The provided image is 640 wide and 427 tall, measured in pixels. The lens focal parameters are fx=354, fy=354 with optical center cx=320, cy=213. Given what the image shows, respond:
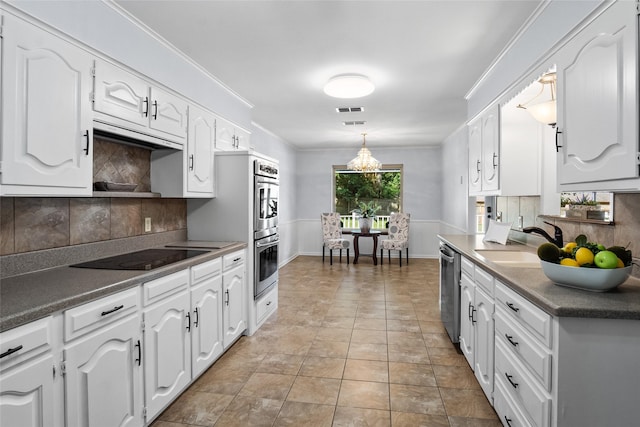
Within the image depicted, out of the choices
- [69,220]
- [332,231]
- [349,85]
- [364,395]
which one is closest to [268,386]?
[364,395]

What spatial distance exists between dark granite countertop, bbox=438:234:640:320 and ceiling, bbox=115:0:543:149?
164cm

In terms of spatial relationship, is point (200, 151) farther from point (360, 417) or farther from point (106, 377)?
point (360, 417)

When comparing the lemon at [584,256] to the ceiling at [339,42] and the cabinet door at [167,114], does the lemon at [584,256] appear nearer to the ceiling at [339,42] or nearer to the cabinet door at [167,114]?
the ceiling at [339,42]

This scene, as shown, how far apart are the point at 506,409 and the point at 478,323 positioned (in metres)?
0.61

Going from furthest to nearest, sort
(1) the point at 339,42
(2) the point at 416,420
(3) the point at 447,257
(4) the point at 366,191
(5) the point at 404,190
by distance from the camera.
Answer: (4) the point at 366,191
(5) the point at 404,190
(3) the point at 447,257
(1) the point at 339,42
(2) the point at 416,420

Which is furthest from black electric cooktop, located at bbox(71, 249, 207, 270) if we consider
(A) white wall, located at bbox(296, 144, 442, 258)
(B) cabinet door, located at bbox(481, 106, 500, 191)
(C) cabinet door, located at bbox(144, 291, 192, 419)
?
(A) white wall, located at bbox(296, 144, 442, 258)

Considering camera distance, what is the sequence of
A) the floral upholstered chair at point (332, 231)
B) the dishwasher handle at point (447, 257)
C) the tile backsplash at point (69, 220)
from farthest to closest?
the floral upholstered chair at point (332, 231)
the dishwasher handle at point (447, 257)
the tile backsplash at point (69, 220)

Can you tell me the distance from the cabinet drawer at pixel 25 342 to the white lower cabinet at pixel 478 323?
2.20 m

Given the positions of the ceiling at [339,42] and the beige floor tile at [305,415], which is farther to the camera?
the ceiling at [339,42]

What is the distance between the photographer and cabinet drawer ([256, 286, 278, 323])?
11.7 feet

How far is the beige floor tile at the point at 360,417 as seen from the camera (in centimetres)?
204

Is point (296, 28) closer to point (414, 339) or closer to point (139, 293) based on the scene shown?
point (139, 293)

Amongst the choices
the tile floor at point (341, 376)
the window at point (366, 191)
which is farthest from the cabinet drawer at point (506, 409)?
the window at point (366, 191)

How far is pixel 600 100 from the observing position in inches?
59.6
